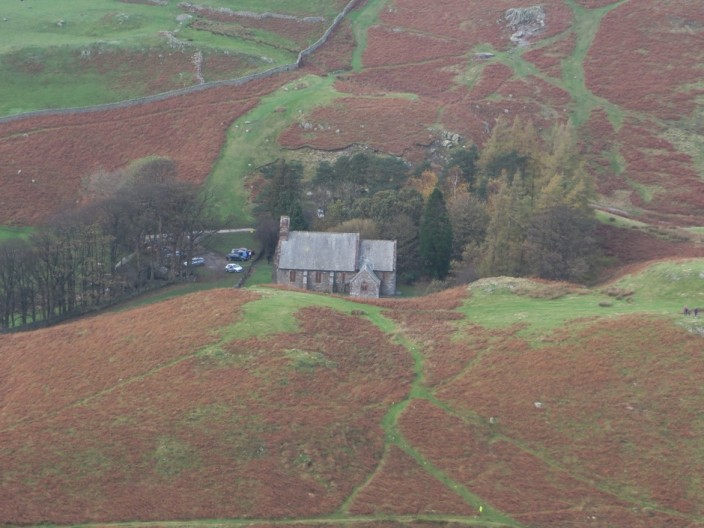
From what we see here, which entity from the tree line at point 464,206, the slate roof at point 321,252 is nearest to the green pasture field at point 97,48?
the tree line at point 464,206

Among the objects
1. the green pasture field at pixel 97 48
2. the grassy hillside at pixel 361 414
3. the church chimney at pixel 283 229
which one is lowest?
the grassy hillside at pixel 361 414

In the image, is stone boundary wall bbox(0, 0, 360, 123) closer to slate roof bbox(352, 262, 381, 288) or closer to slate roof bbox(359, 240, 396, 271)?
slate roof bbox(359, 240, 396, 271)

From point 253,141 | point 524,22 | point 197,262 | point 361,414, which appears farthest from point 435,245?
point 524,22

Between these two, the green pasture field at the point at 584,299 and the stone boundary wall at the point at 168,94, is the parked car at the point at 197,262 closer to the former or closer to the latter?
the green pasture field at the point at 584,299

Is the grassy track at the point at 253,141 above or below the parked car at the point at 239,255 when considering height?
above

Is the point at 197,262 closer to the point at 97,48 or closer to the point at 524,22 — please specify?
the point at 97,48
